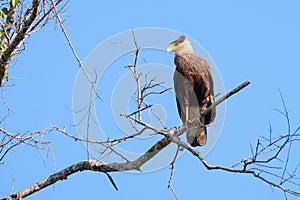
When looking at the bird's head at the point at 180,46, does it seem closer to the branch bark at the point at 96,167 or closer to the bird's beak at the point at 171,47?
the bird's beak at the point at 171,47

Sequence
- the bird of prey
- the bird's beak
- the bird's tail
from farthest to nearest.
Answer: the bird's beak, the bird of prey, the bird's tail

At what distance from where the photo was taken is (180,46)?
15.8ft

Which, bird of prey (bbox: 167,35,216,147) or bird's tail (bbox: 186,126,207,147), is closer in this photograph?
bird's tail (bbox: 186,126,207,147)

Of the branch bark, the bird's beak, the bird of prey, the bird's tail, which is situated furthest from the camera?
the bird's beak

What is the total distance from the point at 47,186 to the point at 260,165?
5.17 ft

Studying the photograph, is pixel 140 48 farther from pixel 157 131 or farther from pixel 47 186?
pixel 47 186

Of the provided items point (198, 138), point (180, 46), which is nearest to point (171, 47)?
point (180, 46)

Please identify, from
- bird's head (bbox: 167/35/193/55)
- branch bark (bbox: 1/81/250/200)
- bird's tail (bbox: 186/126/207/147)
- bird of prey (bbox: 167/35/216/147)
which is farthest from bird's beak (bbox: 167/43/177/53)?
branch bark (bbox: 1/81/250/200)

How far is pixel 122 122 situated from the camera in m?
3.64

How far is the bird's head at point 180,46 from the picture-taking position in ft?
15.7

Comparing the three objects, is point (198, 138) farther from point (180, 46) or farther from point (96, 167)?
point (96, 167)

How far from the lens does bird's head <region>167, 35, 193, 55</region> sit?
15.7 feet

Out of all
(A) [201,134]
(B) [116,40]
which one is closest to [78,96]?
(B) [116,40]

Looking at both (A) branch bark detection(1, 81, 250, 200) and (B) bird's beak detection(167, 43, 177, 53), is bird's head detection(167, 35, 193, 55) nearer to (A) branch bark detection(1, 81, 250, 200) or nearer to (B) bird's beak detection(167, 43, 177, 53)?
(B) bird's beak detection(167, 43, 177, 53)
